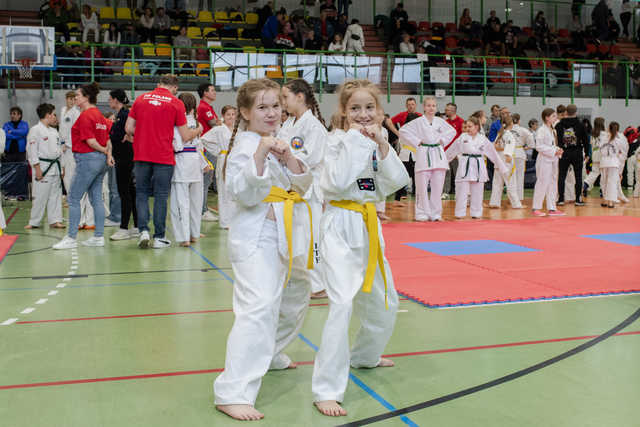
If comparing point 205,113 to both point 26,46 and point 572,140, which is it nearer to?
point 26,46

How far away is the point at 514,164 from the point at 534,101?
7.11 meters

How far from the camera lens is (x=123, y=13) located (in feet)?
64.4

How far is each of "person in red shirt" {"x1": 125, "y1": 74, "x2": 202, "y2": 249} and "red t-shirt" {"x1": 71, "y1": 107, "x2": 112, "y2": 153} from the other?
39 centimetres

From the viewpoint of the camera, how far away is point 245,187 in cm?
280

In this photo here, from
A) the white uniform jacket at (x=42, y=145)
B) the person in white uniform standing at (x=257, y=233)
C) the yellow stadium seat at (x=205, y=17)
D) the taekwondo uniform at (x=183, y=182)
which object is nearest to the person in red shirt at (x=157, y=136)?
the taekwondo uniform at (x=183, y=182)

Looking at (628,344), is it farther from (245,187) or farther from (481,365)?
(245,187)

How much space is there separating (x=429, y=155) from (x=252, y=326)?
24.8ft

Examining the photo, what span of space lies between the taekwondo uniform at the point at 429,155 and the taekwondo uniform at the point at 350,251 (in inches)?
270

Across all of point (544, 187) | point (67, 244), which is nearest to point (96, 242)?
point (67, 244)

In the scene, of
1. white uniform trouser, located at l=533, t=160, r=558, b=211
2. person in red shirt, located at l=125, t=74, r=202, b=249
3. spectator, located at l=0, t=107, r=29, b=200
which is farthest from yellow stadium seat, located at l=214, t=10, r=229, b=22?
person in red shirt, located at l=125, t=74, r=202, b=249

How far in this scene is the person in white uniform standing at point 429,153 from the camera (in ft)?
32.4

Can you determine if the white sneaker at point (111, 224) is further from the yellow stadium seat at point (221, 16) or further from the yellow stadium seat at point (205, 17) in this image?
the yellow stadium seat at point (221, 16)

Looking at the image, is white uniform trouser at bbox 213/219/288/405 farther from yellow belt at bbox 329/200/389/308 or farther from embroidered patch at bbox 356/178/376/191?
embroidered patch at bbox 356/178/376/191

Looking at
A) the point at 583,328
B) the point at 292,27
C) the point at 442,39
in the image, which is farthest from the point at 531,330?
the point at 442,39
